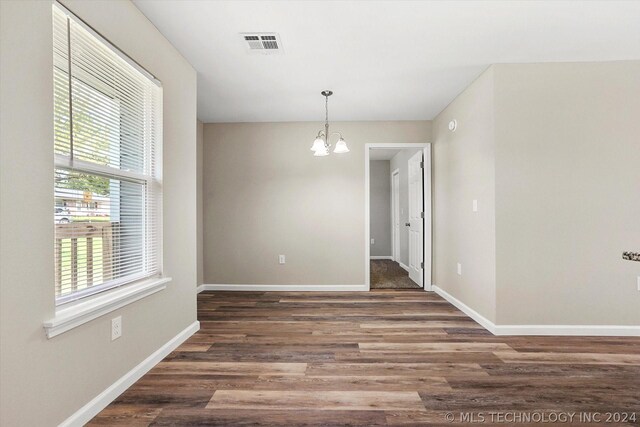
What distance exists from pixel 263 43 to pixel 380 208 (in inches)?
239

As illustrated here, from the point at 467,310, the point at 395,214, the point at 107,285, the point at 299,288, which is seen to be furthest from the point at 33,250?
the point at 395,214

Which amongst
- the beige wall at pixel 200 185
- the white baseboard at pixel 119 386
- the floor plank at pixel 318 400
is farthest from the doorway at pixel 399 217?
the white baseboard at pixel 119 386

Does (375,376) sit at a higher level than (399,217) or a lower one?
lower

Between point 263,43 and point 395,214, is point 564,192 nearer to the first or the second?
point 263,43

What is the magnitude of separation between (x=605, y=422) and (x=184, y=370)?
2476 millimetres

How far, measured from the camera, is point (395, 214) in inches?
294

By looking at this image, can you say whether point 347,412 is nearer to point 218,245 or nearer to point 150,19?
point 150,19

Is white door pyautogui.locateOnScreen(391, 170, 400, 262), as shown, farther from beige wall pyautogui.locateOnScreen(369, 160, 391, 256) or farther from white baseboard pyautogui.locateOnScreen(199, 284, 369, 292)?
white baseboard pyautogui.locateOnScreen(199, 284, 369, 292)

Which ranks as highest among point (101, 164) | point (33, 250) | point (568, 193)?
point (101, 164)

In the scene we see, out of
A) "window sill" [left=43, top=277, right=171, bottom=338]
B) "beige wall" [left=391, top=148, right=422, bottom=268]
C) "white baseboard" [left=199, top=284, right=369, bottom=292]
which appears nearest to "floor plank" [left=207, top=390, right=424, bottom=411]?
"window sill" [left=43, top=277, right=171, bottom=338]

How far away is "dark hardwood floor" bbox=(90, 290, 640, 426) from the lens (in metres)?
1.70

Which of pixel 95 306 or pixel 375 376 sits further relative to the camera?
pixel 375 376

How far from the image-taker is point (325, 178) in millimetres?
4465

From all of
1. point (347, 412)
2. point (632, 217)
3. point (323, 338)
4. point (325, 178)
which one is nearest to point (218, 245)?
point (325, 178)
